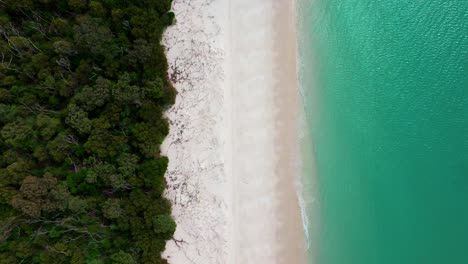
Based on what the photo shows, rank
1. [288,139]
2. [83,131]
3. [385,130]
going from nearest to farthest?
1. [83,131]
2. [288,139]
3. [385,130]

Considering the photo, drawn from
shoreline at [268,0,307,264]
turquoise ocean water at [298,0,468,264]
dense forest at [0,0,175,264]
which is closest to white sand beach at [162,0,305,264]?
shoreline at [268,0,307,264]

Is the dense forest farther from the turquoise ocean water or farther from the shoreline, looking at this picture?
the turquoise ocean water

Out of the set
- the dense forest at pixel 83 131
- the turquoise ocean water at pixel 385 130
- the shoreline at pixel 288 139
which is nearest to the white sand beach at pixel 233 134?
the shoreline at pixel 288 139

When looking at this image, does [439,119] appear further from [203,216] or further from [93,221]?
[93,221]

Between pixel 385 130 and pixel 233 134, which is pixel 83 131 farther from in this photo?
pixel 385 130

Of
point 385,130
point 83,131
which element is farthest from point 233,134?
point 385,130
